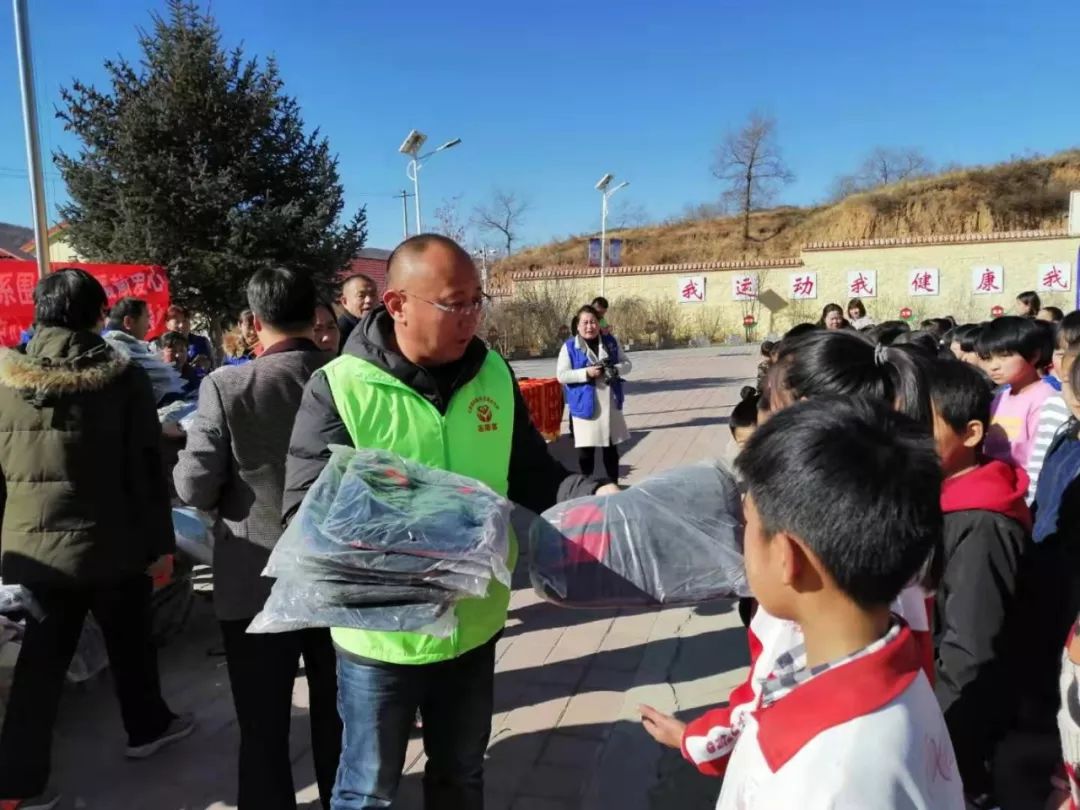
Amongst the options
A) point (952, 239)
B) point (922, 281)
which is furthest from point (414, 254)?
point (952, 239)

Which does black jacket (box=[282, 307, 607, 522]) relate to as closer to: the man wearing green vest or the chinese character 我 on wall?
the man wearing green vest

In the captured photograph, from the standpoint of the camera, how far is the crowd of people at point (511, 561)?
106cm

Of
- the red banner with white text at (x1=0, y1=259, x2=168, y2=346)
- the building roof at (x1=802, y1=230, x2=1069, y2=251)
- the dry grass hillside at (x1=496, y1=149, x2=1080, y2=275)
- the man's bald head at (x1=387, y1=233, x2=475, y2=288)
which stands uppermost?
the dry grass hillside at (x1=496, y1=149, x2=1080, y2=275)

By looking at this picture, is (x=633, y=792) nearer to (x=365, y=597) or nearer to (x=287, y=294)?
(x=365, y=597)

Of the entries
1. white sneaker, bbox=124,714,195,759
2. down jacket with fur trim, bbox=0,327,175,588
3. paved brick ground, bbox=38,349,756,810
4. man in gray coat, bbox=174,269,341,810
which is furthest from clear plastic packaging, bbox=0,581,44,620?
man in gray coat, bbox=174,269,341,810

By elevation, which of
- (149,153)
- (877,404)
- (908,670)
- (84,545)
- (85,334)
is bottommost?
(84,545)

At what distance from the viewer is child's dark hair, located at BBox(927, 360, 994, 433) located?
2021mm

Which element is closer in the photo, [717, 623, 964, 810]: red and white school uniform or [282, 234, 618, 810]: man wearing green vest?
[717, 623, 964, 810]: red and white school uniform

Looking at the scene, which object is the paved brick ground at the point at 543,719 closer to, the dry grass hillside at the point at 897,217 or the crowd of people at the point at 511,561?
the crowd of people at the point at 511,561

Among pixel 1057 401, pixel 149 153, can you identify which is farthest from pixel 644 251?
pixel 1057 401

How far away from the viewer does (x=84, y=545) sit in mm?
2488

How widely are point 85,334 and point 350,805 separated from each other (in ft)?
5.79

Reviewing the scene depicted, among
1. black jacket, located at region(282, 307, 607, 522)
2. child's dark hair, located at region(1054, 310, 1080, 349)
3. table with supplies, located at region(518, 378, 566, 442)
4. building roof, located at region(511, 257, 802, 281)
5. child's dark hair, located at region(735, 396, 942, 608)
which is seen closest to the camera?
child's dark hair, located at region(735, 396, 942, 608)

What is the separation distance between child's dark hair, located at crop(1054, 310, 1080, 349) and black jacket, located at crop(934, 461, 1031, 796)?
187 cm
